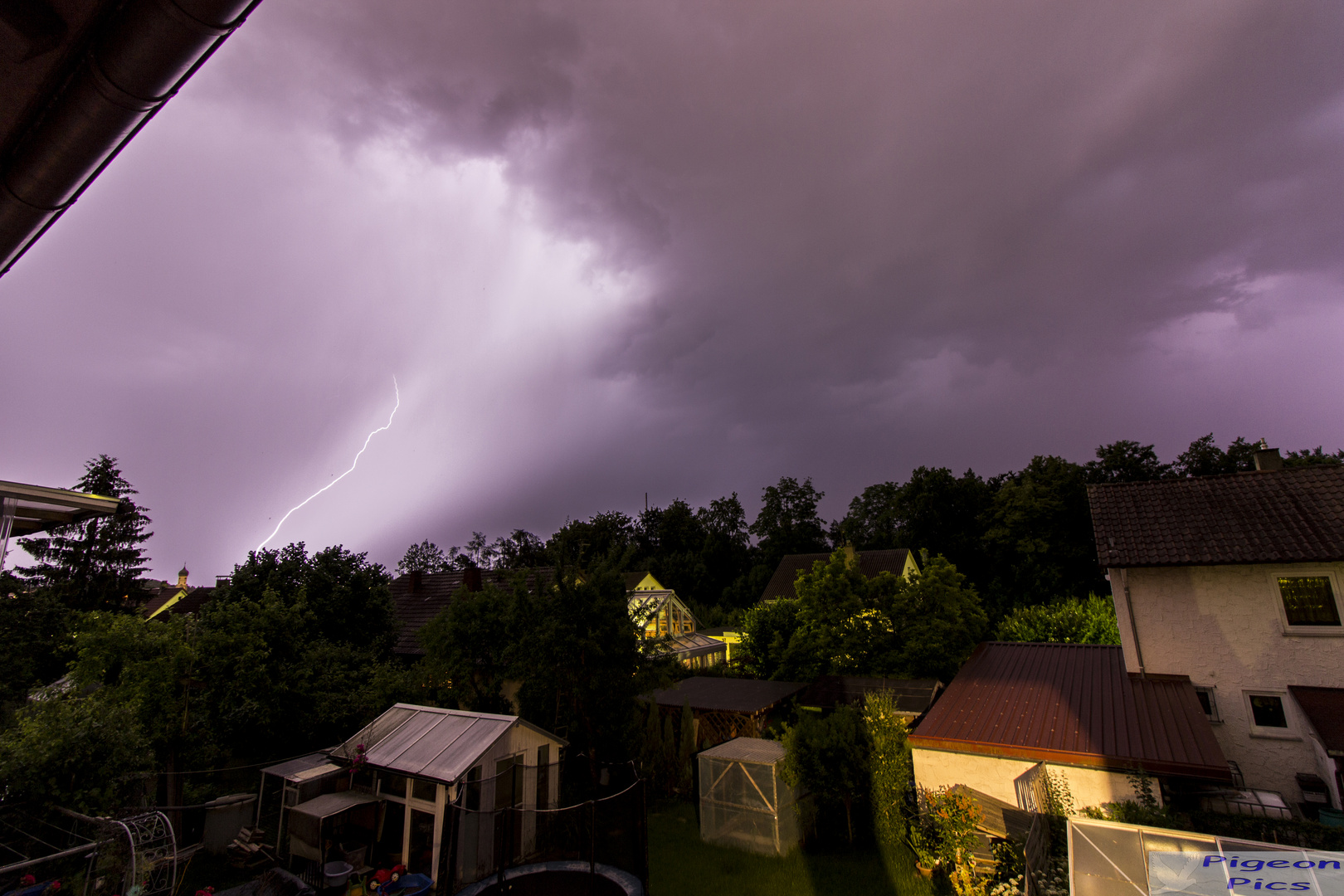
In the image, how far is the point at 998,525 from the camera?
55.9m

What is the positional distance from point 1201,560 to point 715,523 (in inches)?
2808

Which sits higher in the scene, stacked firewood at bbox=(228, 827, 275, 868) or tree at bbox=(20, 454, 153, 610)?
tree at bbox=(20, 454, 153, 610)

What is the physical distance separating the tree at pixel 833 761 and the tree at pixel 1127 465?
165ft

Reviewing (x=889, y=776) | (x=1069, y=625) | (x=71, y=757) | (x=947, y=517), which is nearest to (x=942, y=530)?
(x=947, y=517)

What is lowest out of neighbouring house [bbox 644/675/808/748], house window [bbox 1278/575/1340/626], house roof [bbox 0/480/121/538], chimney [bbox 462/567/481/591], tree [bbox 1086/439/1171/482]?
neighbouring house [bbox 644/675/808/748]

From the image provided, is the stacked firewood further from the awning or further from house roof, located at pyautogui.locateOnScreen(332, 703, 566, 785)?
house roof, located at pyautogui.locateOnScreen(332, 703, 566, 785)

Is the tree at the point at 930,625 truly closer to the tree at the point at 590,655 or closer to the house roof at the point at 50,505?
the tree at the point at 590,655

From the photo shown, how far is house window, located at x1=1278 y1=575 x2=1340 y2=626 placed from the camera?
47.0 ft

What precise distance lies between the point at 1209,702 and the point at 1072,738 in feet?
19.7

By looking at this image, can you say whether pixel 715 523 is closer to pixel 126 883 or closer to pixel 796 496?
pixel 796 496

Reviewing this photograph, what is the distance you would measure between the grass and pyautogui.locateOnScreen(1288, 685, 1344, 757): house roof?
30.3ft

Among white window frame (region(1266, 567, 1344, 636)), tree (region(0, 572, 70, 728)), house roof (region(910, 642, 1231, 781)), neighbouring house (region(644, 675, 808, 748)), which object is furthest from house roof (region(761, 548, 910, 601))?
A: tree (region(0, 572, 70, 728))

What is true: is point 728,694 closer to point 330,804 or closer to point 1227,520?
point 330,804

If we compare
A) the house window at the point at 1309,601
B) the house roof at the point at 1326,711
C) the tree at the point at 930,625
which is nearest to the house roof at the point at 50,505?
the house roof at the point at 1326,711
